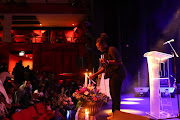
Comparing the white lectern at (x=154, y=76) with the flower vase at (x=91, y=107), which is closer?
the flower vase at (x=91, y=107)

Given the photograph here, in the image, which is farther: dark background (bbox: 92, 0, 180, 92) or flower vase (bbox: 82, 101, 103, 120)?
dark background (bbox: 92, 0, 180, 92)

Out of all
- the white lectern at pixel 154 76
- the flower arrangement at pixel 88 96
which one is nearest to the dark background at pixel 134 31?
the white lectern at pixel 154 76

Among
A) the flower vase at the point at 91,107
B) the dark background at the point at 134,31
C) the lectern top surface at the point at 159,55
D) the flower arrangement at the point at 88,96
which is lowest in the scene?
the flower vase at the point at 91,107

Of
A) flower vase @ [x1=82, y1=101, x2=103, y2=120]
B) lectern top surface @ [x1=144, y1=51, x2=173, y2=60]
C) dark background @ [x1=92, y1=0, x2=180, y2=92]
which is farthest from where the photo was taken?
dark background @ [x1=92, y1=0, x2=180, y2=92]

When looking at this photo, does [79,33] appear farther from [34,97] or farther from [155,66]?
[155,66]

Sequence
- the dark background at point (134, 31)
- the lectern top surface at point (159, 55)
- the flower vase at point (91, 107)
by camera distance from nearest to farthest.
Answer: the flower vase at point (91, 107), the lectern top surface at point (159, 55), the dark background at point (134, 31)

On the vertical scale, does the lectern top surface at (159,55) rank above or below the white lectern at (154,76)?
above

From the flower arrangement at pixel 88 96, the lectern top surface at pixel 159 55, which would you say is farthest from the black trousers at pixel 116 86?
the lectern top surface at pixel 159 55

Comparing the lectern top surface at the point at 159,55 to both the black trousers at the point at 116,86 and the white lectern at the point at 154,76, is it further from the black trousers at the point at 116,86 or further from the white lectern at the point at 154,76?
the black trousers at the point at 116,86

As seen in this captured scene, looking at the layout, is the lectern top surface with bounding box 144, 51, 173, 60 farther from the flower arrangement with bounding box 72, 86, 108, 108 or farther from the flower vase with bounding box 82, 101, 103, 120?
the flower vase with bounding box 82, 101, 103, 120

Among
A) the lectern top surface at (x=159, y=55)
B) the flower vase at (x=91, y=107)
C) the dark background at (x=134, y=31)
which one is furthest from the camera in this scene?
the dark background at (x=134, y=31)

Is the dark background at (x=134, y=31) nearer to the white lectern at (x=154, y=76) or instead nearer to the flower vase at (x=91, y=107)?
the white lectern at (x=154, y=76)

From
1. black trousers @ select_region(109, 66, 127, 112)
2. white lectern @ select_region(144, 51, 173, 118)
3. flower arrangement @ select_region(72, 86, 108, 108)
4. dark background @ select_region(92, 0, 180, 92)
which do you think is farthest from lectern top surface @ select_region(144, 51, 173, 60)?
dark background @ select_region(92, 0, 180, 92)

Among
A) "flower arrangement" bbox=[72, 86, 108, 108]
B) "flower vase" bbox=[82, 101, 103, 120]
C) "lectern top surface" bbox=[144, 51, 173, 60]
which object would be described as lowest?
"flower vase" bbox=[82, 101, 103, 120]
